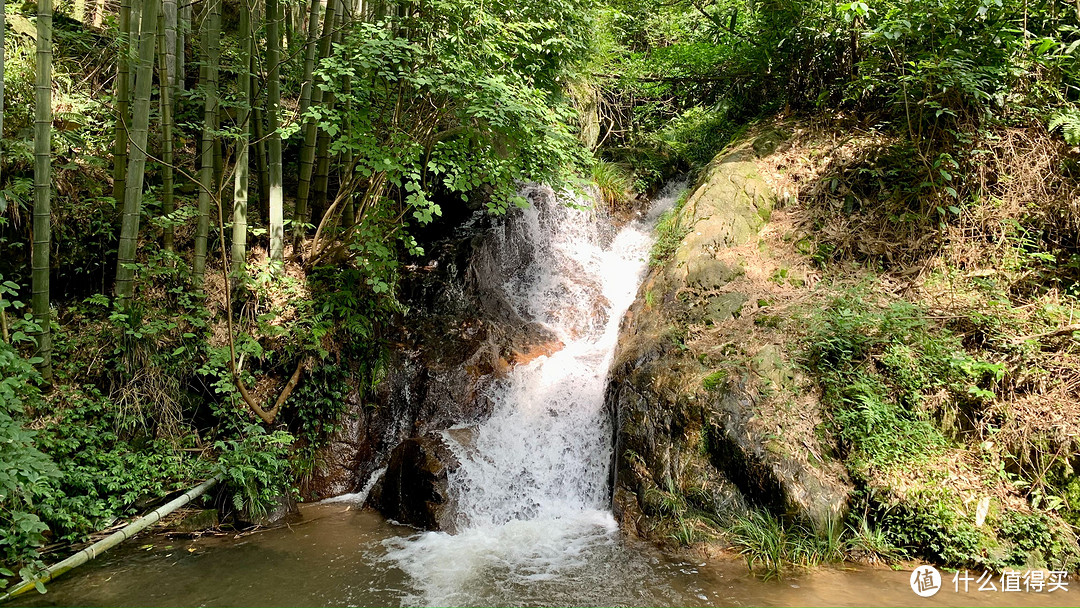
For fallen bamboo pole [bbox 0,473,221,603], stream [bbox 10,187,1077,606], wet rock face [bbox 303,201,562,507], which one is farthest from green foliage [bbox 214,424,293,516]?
wet rock face [bbox 303,201,562,507]

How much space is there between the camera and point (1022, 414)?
4883 mm

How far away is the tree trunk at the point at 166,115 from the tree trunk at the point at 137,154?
25 centimetres

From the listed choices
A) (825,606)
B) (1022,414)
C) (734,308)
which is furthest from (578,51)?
(825,606)

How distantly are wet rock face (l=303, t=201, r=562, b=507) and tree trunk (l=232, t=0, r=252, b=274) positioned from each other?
75.8 inches

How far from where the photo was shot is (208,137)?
19.4 ft

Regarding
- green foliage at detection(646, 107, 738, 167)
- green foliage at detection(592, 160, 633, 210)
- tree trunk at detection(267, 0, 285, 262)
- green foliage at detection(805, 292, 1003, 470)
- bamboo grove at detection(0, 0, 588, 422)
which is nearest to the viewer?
green foliage at detection(805, 292, 1003, 470)

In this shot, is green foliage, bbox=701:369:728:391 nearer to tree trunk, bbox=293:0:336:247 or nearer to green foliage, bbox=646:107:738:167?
tree trunk, bbox=293:0:336:247

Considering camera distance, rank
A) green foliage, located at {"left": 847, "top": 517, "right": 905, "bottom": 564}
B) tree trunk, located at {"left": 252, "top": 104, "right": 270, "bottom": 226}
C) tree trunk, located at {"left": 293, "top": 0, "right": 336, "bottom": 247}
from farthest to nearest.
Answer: tree trunk, located at {"left": 252, "top": 104, "right": 270, "bottom": 226}, tree trunk, located at {"left": 293, "top": 0, "right": 336, "bottom": 247}, green foliage, located at {"left": 847, "top": 517, "right": 905, "bottom": 564}

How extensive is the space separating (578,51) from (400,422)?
4.92m

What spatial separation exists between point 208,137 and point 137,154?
64cm

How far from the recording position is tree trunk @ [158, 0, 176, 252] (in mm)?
5871

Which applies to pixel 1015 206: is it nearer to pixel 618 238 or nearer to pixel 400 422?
pixel 618 238

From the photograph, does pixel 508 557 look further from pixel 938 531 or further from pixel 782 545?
pixel 938 531

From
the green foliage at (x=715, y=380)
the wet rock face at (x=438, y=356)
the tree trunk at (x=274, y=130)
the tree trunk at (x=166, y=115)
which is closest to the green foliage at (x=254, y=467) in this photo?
the wet rock face at (x=438, y=356)
